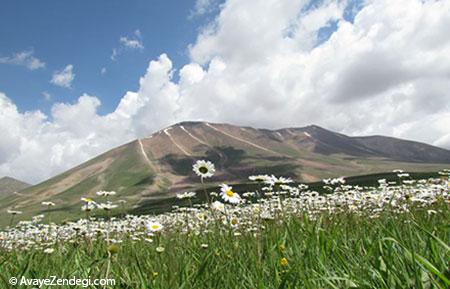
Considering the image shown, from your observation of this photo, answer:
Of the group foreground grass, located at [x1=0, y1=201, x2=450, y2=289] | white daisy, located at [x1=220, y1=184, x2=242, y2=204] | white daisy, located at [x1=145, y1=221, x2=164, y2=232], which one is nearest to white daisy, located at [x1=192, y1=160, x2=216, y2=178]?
white daisy, located at [x1=220, y1=184, x2=242, y2=204]

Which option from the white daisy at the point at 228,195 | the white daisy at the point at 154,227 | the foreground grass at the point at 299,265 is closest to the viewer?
the foreground grass at the point at 299,265

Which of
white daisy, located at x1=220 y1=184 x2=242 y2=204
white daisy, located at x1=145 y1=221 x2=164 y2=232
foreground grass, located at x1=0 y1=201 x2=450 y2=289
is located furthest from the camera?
white daisy, located at x1=145 y1=221 x2=164 y2=232

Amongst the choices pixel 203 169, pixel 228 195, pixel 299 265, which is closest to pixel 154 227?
pixel 203 169

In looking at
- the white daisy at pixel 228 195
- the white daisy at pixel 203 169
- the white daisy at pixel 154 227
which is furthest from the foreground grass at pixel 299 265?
the white daisy at pixel 203 169

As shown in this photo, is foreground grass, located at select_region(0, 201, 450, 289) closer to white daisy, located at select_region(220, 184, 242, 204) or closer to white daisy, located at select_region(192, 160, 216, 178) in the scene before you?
white daisy, located at select_region(220, 184, 242, 204)

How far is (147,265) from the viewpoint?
12.4 feet

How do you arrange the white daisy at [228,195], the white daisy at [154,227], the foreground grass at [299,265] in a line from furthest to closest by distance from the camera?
the white daisy at [154,227]
the white daisy at [228,195]
the foreground grass at [299,265]

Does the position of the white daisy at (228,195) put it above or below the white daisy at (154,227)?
above

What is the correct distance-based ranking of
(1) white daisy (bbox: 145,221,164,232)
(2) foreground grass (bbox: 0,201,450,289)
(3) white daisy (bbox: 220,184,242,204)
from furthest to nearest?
(1) white daisy (bbox: 145,221,164,232)
(3) white daisy (bbox: 220,184,242,204)
(2) foreground grass (bbox: 0,201,450,289)

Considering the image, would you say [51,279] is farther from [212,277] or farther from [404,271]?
[404,271]

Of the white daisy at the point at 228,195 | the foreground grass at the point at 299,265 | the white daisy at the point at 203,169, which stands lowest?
the foreground grass at the point at 299,265

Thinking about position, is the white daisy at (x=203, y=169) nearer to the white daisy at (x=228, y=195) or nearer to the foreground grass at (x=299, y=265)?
the white daisy at (x=228, y=195)

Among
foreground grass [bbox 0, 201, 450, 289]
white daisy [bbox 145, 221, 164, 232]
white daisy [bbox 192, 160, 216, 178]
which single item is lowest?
foreground grass [bbox 0, 201, 450, 289]

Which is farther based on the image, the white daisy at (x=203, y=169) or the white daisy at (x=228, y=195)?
the white daisy at (x=203, y=169)
